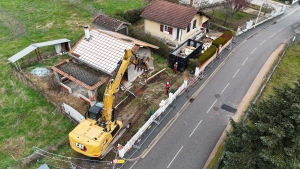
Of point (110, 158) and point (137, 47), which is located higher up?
point (137, 47)

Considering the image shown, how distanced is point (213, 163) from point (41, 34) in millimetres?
28755

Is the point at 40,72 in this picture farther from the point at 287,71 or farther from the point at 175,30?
the point at 287,71

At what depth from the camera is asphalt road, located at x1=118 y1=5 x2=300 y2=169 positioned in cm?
1814

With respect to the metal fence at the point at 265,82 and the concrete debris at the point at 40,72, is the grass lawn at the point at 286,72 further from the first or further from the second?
the concrete debris at the point at 40,72

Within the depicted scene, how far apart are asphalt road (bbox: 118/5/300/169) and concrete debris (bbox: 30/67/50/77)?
13741mm

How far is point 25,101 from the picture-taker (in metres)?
22.9

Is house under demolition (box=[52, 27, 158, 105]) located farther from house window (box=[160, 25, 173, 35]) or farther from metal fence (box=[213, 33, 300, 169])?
metal fence (box=[213, 33, 300, 169])

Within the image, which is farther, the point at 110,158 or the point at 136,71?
the point at 136,71

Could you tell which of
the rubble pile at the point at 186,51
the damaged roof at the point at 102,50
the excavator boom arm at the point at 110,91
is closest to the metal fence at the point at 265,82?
the excavator boom arm at the point at 110,91

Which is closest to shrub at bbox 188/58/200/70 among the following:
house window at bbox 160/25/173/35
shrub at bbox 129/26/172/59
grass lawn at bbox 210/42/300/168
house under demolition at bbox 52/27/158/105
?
shrub at bbox 129/26/172/59

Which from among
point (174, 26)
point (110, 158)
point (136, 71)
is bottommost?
point (110, 158)

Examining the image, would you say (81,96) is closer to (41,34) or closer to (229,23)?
(41,34)

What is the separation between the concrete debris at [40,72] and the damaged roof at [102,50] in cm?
434

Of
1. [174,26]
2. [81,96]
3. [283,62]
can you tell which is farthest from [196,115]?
[283,62]
